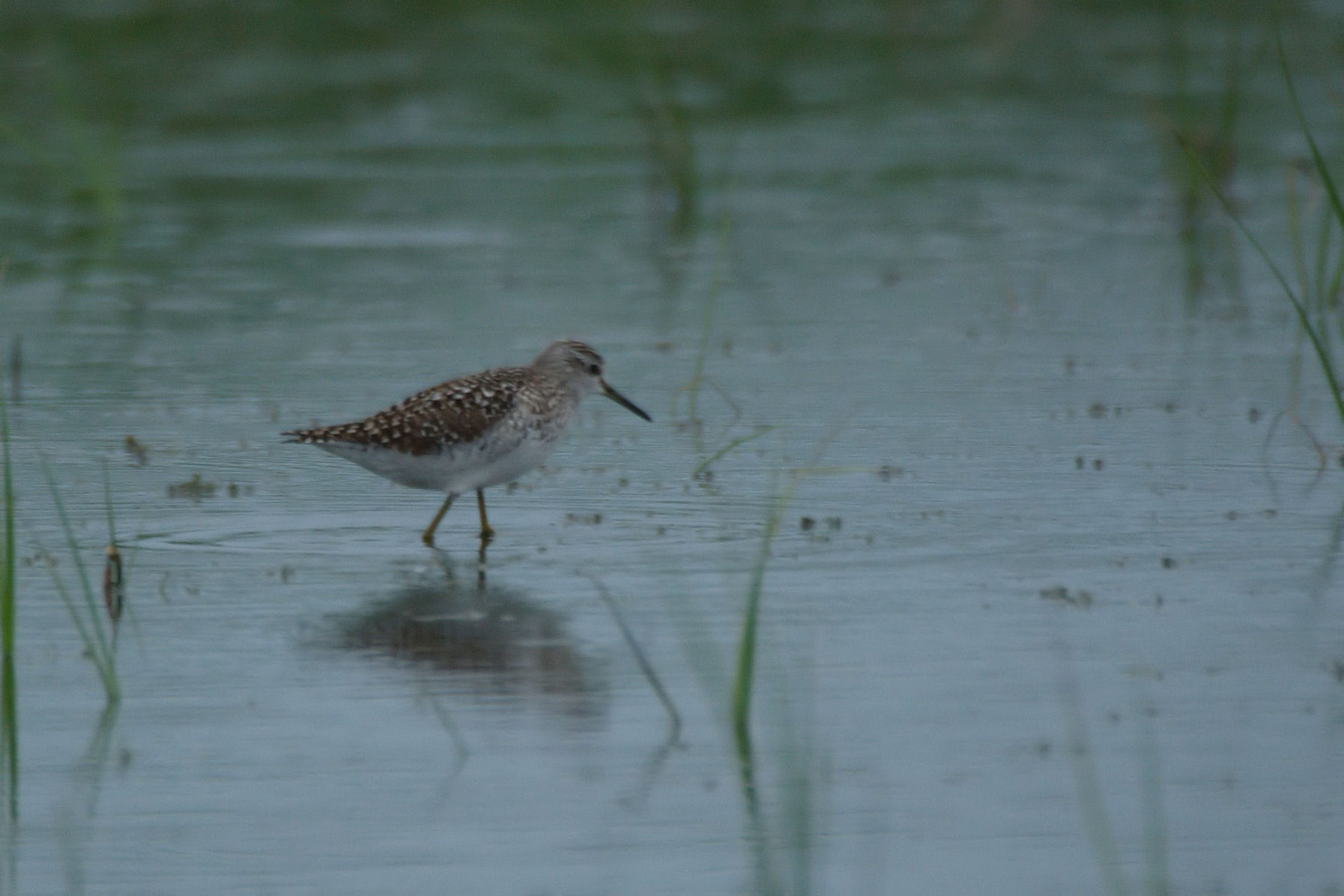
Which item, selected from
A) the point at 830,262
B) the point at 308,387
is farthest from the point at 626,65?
the point at 308,387

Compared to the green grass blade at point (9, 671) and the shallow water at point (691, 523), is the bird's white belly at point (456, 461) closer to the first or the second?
the shallow water at point (691, 523)

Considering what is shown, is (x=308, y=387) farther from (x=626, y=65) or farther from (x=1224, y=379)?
(x=626, y=65)

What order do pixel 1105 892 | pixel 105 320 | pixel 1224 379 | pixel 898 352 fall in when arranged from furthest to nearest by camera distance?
pixel 105 320 → pixel 898 352 → pixel 1224 379 → pixel 1105 892

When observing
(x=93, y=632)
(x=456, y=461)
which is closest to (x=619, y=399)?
(x=456, y=461)

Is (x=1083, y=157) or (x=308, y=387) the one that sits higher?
(x=1083, y=157)

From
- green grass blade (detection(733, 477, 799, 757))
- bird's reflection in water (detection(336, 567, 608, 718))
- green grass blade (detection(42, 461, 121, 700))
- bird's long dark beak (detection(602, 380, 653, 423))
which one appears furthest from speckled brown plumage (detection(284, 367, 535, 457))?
green grass blade (detection(733, 477, 799, 757))

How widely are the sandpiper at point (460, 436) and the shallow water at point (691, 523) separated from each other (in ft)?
1.07

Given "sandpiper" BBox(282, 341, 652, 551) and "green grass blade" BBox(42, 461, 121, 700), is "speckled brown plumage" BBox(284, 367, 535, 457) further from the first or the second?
"green grass blade" BBox(42, 461, 121, 700)

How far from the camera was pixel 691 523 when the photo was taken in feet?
32.8

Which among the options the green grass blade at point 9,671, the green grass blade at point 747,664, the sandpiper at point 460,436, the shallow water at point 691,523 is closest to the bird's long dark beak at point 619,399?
the shallow water at point 691,523

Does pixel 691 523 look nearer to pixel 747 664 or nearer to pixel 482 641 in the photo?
pixel 482 641

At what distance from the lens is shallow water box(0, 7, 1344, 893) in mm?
6430

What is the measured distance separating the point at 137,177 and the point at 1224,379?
1141 cm

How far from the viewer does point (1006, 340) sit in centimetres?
1441
